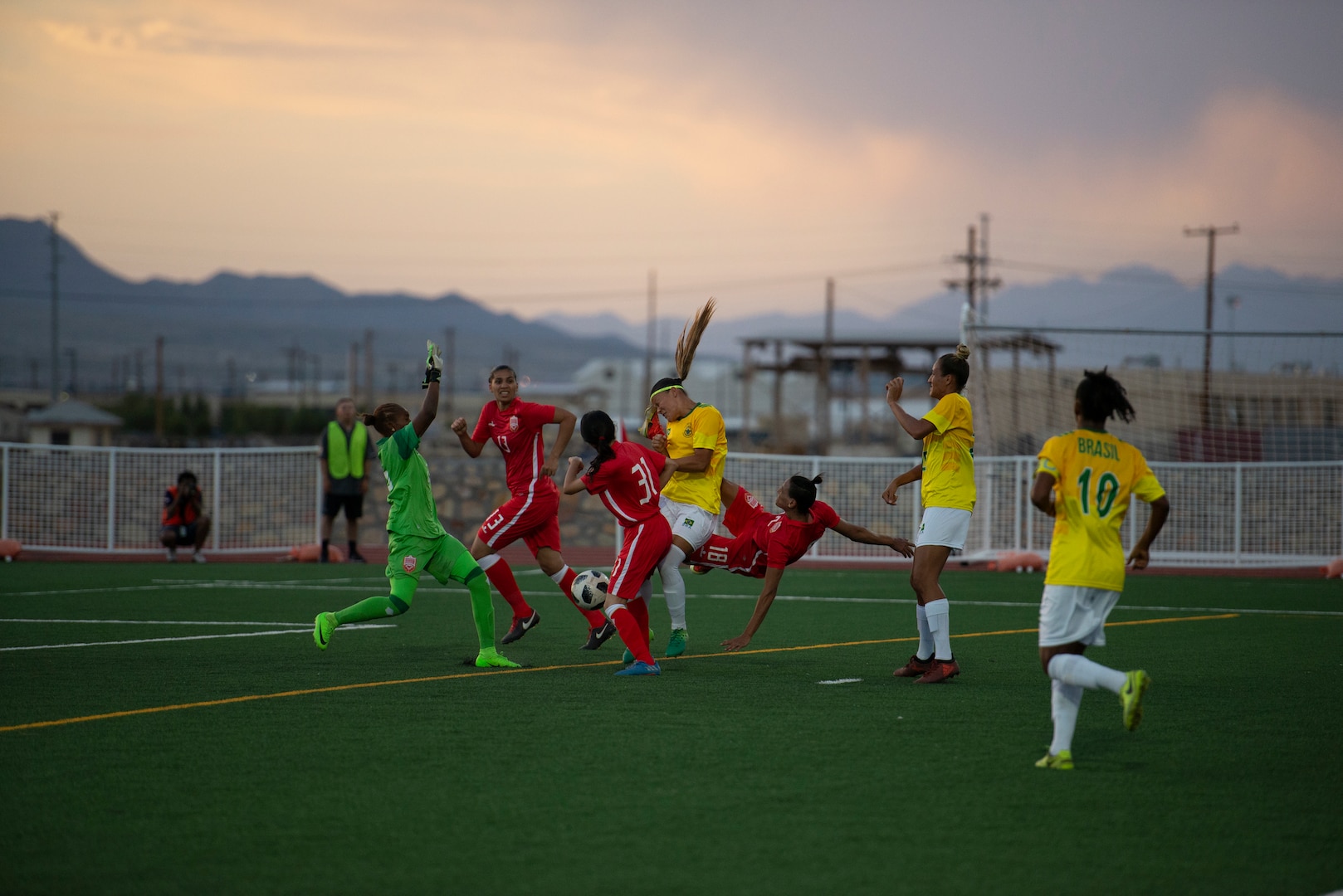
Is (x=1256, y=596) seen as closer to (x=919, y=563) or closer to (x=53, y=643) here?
(x=919, y=563)

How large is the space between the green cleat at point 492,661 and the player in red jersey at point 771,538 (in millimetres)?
1462

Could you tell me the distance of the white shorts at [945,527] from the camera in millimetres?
7766

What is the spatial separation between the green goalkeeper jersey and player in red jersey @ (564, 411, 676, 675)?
1.05 metres

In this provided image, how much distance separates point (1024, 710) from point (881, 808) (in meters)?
2.29

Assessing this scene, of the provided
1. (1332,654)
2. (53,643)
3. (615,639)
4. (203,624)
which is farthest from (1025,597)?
(53,643)

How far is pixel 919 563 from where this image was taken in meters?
7.78

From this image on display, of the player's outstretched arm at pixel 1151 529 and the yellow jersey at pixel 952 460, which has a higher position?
the yellow jersey at pixel 952 460

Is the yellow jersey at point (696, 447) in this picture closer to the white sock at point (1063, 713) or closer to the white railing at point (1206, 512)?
the white sock at point (1063, 713)

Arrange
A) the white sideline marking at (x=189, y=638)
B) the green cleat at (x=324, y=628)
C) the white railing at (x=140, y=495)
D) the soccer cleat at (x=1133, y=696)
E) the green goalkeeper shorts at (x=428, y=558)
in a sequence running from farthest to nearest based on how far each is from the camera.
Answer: the white railing at (x=140, y=495) → the white sideline marking at (x=189, y=638) → the green goalkeeper shorts at (x=428, y=558) → the green cleat at (x=324, y=628) → the soccer cleat at (x=1133, y=696)

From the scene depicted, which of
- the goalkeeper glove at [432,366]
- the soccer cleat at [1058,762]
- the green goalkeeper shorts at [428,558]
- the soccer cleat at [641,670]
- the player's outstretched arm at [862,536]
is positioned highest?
the goalkeeper glove at [432,366]

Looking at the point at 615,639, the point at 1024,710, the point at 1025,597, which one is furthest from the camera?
the point at 1025,597

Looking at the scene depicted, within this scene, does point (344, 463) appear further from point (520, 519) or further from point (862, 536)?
point (862, 536)

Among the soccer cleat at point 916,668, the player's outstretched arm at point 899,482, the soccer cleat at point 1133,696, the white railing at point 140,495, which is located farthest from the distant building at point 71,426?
the soccer cleat at point 1133,696

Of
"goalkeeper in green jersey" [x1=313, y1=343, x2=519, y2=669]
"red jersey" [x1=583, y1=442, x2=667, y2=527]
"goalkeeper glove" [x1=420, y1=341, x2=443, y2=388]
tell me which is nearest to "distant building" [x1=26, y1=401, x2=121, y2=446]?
"goalkeeper in green jersey" [x1=313, y1=343, x2=519, y2=669]
